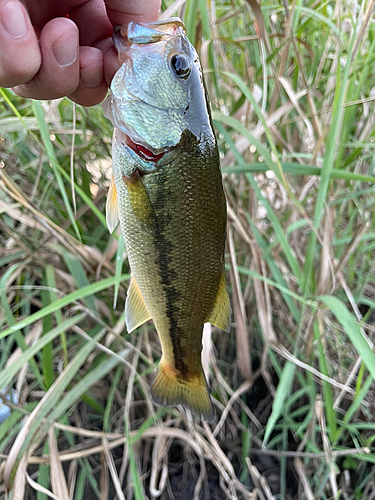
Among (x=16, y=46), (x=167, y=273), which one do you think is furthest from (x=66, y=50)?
(x=167, y=273)

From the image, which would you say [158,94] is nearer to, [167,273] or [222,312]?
[167,273]

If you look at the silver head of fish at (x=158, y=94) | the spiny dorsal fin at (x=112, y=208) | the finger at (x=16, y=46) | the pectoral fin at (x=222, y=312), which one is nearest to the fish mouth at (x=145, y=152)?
the silver head of fish at (x=158, y=94)

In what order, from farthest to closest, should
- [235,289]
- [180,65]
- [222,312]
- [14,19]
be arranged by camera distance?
1. [235,289]
2. [222,312]
3. [180,65]
4. [14,19]

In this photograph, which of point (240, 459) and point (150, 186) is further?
point (240, 459)

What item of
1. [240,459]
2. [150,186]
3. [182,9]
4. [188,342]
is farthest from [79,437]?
[182,9]

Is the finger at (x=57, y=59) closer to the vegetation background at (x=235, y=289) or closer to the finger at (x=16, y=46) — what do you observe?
the finger at (x=16, y=46)

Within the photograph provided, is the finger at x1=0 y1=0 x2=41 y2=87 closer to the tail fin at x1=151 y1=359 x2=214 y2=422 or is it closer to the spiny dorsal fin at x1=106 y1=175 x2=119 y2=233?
the spiny dorsal fin at x1=106 y1=175 x2=119 y2=233

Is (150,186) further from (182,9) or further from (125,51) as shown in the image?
(182,9)
